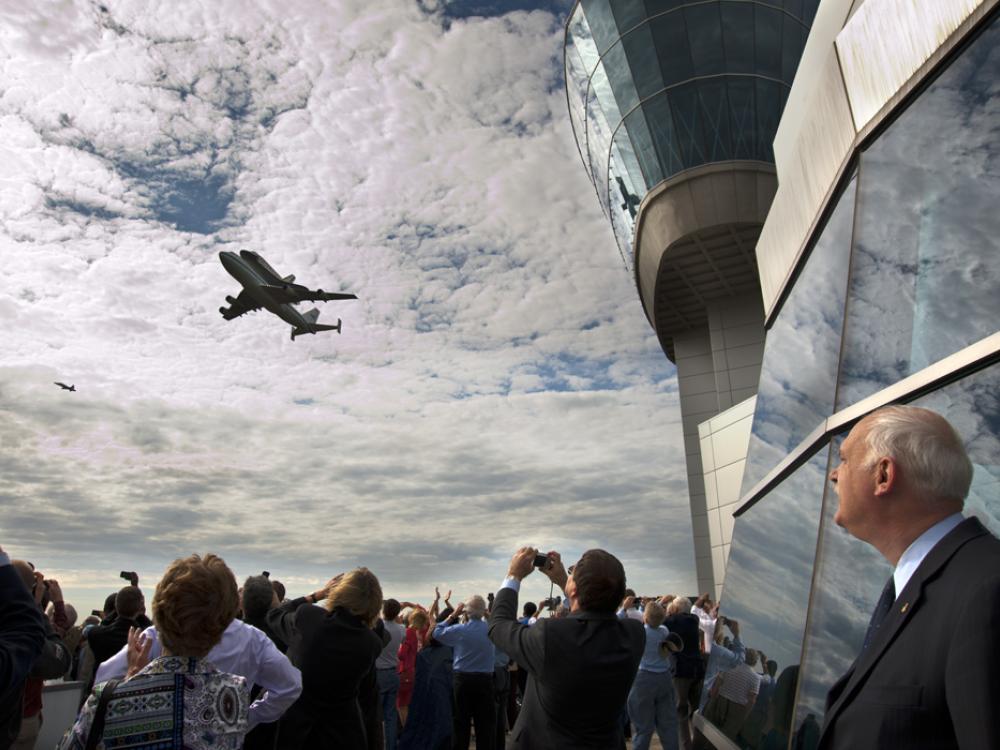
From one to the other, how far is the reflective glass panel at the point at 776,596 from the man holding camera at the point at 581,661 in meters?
0.89

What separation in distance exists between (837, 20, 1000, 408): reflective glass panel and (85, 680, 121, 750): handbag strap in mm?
3203

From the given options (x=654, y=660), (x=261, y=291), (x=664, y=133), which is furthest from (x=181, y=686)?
(x=261, y=291)

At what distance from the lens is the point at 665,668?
743 cm

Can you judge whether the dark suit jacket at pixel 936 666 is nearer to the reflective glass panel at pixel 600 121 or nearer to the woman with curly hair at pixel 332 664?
the woman with curly hair at pixel 332 664

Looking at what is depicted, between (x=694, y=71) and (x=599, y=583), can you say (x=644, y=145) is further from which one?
(x=599, y=583)

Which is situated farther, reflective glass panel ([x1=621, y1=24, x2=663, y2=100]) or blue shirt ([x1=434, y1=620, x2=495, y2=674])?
reflective glass panel ([x1=621, y1=24, x2=663, y2=100])

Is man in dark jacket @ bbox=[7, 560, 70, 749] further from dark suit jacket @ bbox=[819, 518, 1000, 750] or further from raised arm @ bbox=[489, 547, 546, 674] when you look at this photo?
dark suit jacket @ bbox=[819, 518, 1000, 750]

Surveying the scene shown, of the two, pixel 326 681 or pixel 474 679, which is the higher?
pixel 326 681

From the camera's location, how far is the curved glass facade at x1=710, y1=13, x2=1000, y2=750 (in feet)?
8.99

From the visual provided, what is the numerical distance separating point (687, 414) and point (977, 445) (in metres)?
27.7

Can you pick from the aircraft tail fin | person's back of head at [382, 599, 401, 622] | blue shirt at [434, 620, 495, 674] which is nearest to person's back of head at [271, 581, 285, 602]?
person's back of head at [382, 599, 401, 622]

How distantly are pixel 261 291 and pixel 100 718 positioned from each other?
32.1m

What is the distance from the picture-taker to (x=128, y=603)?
5.51 metres

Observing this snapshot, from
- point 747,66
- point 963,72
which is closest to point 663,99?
point 747,66
